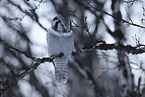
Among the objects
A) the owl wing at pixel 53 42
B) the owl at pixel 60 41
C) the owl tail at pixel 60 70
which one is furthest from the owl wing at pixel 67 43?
the owl tail at pixel 60 70

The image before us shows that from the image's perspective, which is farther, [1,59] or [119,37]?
[1,59]

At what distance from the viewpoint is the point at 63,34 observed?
4.61 meters

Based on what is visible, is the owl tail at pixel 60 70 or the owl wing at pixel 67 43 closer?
the owl wing at pixel 67 43

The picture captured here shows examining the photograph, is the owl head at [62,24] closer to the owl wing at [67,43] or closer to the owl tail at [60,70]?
the owl wing at [67,43]

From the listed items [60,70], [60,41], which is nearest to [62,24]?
[60,41]

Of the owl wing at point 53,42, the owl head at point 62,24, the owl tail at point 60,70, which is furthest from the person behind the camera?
the owl tail at point 60,70

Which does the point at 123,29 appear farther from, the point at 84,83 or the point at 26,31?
the point at 84,83

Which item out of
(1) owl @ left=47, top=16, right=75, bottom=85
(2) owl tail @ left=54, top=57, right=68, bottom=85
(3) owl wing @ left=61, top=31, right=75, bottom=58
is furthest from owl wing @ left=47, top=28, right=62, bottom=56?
(2) owl tail @ left=54, top=57, right=68, bottom=85

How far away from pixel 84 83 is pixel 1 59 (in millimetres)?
9092

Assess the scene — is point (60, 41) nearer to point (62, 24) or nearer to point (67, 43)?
point (67, 43)

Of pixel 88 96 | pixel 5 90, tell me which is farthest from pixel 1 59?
pixel 88 96

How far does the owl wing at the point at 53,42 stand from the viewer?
15.2 feet

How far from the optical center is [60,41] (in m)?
4.71

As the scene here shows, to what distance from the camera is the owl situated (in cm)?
457
